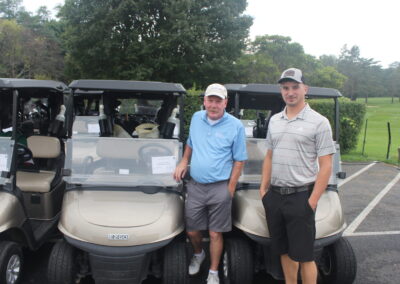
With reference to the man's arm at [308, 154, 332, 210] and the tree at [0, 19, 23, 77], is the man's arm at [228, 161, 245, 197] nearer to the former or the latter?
the man's arm at [308, 154, 332, 210]

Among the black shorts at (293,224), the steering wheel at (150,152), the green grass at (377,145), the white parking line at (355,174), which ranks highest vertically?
the steering wheel at (150,152)

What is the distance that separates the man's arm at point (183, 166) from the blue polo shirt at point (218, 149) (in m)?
0.16

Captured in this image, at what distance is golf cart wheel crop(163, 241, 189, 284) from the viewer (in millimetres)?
2990

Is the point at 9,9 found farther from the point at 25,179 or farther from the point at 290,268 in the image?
the point at 290,268

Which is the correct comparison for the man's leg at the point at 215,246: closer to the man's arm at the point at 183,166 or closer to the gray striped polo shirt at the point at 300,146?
the man's arm at the point at 183,166

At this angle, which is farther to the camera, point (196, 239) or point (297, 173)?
point (196, 239)

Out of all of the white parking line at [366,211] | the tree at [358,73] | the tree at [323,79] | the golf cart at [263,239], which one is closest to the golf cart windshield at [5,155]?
the golf cart at [263,239]

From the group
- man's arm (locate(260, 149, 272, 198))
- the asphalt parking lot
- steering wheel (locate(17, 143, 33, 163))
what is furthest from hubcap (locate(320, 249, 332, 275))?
steering wheel (locate(17, 143, 33, 163))

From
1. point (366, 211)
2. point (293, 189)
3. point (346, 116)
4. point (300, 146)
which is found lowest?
point (366, 211)

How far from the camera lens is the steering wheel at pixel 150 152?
3463 mm

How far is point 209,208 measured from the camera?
3.20 meters

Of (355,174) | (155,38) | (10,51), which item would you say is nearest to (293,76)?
(355,174)

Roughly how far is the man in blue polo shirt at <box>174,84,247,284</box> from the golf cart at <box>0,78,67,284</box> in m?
1.46

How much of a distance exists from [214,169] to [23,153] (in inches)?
89.0
